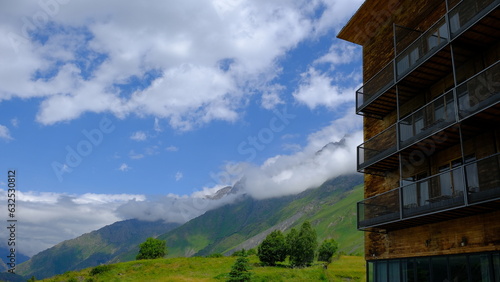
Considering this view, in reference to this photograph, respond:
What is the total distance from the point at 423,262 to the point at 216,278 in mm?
36513

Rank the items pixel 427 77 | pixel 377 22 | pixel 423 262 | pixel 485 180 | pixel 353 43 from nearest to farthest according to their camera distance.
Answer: pixel 485 180, pixel 423 262, pixel 427 77, pixel 377 22, pixel 353 43

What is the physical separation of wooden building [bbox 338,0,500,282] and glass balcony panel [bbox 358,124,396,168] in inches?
2.6

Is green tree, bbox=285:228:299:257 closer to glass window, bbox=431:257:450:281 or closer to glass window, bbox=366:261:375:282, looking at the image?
glass window, bbox=366:261:375:282

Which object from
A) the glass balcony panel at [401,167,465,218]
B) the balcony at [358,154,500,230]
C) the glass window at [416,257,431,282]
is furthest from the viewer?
the glass window at [416,257,431,282]

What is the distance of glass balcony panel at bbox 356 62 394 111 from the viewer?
1981cm

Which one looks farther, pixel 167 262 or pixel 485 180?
pixel 167 262

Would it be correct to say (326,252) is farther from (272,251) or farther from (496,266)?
(496,266)

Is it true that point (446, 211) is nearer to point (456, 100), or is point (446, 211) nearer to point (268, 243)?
point (456, 100)

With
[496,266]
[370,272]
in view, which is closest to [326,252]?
[370,272]

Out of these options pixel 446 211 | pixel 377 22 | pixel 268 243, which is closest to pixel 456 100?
pixel 446 211

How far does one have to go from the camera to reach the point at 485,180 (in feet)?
44.1

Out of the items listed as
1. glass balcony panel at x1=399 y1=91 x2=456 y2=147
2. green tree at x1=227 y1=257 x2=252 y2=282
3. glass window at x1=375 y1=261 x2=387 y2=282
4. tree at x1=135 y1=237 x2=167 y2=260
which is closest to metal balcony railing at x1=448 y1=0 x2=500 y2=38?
glass balcony panel at x1=399 y1=91 x2=456 y2=147

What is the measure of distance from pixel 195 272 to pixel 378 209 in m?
41.8

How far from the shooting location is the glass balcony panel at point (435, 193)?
557 inches
